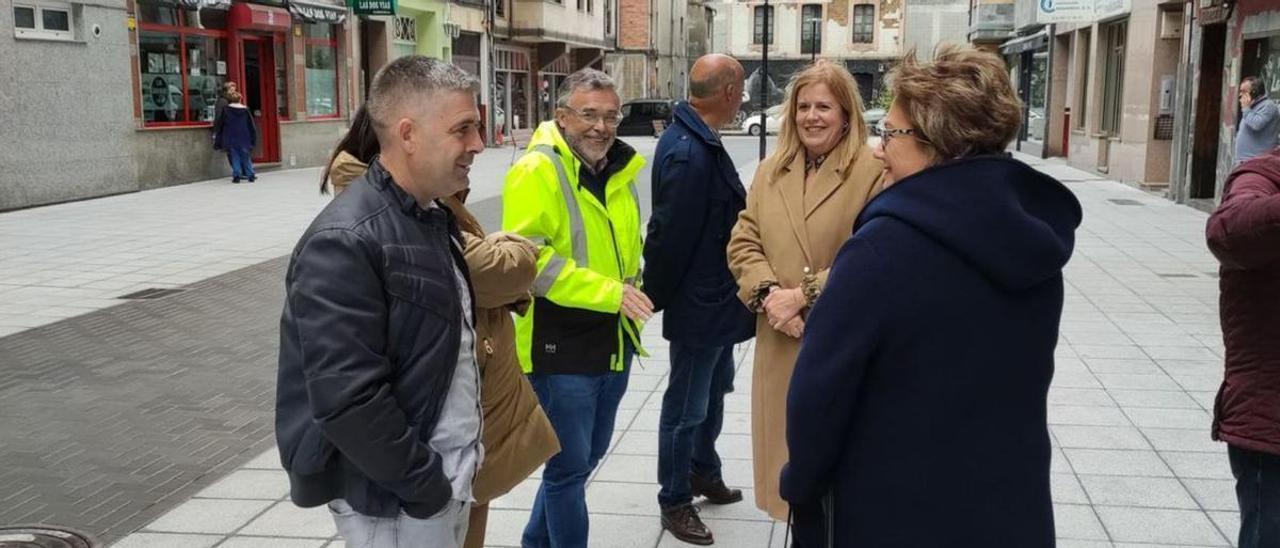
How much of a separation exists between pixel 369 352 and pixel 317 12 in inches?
841

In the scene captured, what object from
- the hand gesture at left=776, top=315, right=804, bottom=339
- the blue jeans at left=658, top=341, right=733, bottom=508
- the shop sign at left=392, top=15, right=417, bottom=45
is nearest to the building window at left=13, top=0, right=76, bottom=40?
the shop sign at left=392, top=15, right=417, bottom=45

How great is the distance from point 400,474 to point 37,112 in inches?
604

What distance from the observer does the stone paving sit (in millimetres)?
4441

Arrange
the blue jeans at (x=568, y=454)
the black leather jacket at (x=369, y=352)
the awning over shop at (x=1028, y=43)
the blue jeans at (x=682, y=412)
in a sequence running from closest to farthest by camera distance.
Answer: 1. the black leather jacket at (x=369, y=352)
2. the blue jeans at (x=568, y=454)
3. the blue jeans at (x=682, y=412)
4. the awning over shop at (x=1028, y=43)

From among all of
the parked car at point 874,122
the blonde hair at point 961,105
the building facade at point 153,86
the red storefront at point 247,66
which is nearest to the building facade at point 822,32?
the parked car at point 874,122

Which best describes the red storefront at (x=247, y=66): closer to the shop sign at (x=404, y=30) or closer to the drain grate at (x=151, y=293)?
the shop sign at (x=404, y=30)

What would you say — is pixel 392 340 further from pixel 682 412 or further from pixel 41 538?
pixel 41 538

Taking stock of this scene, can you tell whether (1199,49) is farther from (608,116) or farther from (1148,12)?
(608,116)

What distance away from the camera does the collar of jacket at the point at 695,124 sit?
3.99 metres

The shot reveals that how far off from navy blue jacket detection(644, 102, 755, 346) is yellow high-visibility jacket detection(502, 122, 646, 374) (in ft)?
0.70

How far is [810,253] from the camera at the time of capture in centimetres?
352

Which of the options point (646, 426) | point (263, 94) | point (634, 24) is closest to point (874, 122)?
point (263, 94)

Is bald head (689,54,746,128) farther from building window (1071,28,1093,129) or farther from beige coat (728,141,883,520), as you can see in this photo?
building window (1071,28,1093,129)

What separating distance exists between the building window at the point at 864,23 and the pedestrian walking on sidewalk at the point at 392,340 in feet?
194
